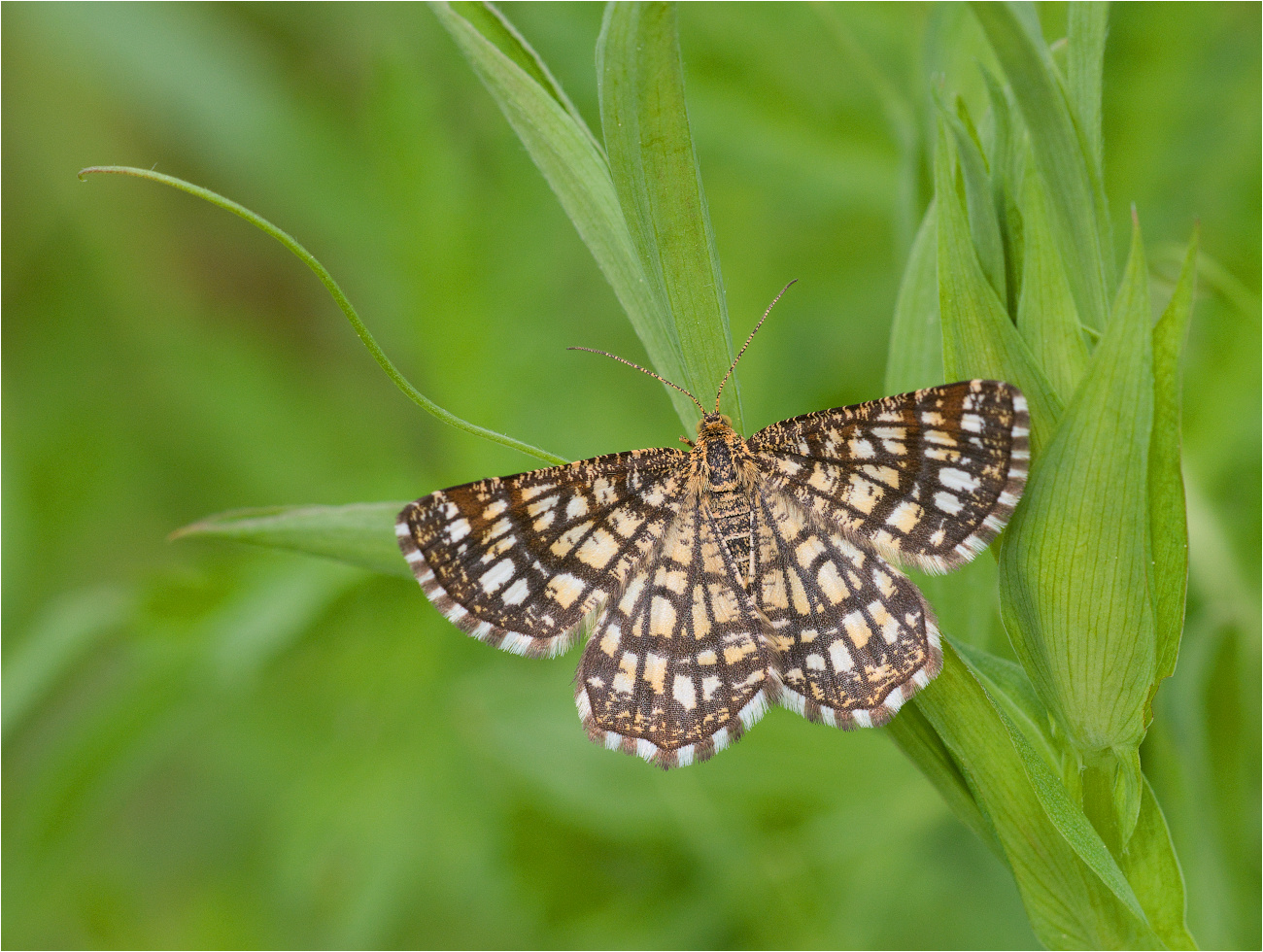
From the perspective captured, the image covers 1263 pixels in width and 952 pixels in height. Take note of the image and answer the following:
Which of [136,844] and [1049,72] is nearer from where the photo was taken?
[1049,72]

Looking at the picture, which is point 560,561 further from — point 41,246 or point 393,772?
point 41,246

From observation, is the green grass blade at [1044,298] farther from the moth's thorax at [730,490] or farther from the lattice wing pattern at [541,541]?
the lattice wing pattern at [541,541]

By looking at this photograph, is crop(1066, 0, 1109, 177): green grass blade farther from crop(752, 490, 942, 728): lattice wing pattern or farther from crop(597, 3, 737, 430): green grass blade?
crop(752, 490, 942, 728): lattice wing pattern

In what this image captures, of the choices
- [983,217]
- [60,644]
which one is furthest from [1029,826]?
[60,644]

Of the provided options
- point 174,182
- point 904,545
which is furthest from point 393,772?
point 174,182

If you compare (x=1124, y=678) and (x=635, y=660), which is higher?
(x=635, y=660)
